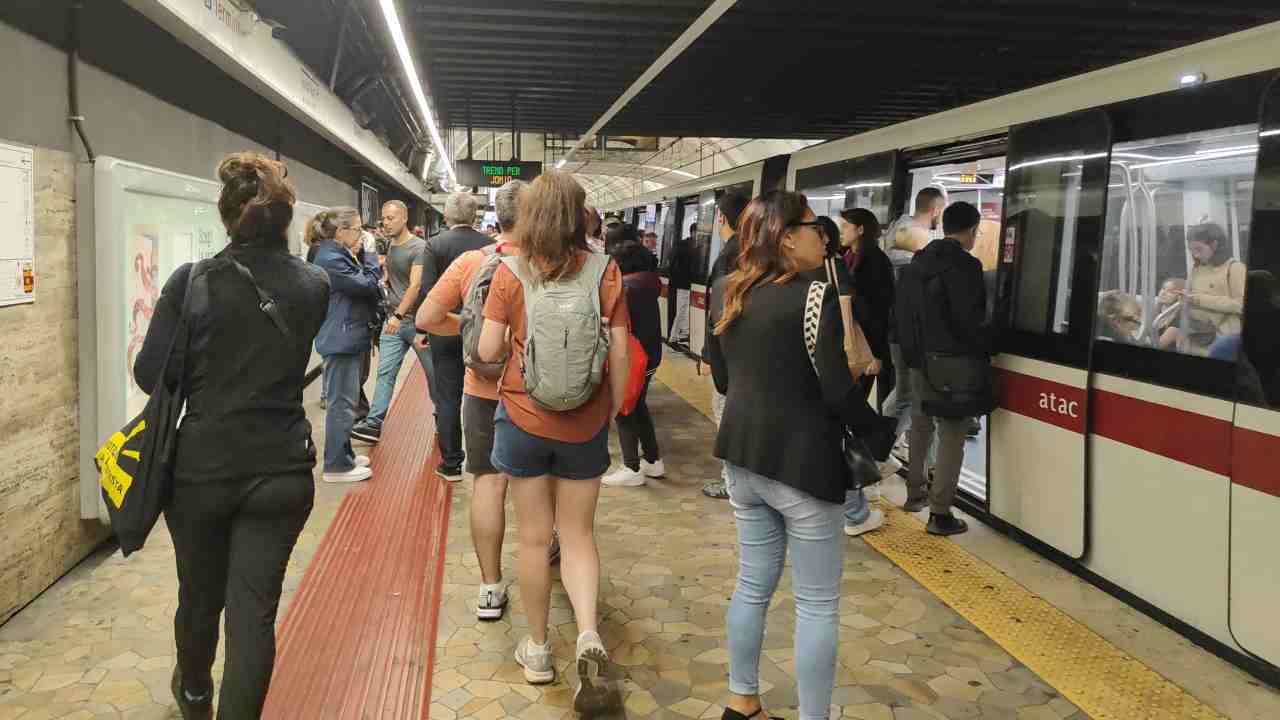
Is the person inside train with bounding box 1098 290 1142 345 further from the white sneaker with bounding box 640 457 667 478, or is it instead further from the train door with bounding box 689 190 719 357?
the train door with bounding box 689 190 719 357

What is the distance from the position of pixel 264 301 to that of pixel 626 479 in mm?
3482

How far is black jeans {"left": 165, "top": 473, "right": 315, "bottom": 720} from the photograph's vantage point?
2.15 meters

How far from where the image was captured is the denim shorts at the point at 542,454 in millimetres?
2693

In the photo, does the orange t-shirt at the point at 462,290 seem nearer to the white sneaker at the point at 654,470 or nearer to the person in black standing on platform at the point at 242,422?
the person in black standing on platform at the point at 242,422

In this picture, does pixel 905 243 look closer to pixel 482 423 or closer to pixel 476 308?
pixel 482 423

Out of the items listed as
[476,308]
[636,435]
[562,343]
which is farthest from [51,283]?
[636,435]

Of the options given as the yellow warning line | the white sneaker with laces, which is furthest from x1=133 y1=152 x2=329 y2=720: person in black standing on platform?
the yellow warning line

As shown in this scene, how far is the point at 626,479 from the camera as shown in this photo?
17.8 ft

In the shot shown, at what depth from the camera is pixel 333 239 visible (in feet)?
17.9

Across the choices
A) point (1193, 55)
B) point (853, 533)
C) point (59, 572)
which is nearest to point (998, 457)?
point (853, 533)

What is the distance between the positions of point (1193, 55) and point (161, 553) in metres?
4.68

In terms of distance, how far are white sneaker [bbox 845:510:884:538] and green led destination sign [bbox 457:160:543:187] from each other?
10213mm

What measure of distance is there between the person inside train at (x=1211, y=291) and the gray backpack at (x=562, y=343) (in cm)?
219

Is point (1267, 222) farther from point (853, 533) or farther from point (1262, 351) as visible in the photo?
point (853, 533)
